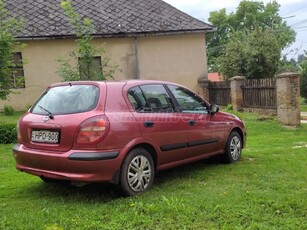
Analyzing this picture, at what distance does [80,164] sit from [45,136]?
2.29ft

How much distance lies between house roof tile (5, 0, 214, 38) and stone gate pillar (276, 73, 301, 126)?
756 cm

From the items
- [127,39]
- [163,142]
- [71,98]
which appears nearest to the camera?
[71,98]

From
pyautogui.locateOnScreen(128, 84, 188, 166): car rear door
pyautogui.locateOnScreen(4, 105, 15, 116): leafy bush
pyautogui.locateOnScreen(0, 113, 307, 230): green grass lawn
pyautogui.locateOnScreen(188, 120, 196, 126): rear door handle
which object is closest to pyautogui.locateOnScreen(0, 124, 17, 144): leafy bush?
pyautogui.locateOnScreen(0, 113, 307, 230): green grass lawn

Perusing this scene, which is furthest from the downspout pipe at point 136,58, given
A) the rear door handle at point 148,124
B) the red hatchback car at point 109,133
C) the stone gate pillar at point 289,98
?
the rear door handle at point 148,124

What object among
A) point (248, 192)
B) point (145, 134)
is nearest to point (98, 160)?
point (145, 134)

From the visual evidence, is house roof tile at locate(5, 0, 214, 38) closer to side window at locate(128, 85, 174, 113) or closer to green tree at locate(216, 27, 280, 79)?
green tree at locate(216, 27, 280, 79)

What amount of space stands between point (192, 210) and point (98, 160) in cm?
127

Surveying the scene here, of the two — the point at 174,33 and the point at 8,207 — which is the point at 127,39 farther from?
the point at 8,207

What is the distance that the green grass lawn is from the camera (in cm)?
410

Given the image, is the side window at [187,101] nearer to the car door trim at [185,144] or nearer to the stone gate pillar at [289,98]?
the car door trim at [185,144]

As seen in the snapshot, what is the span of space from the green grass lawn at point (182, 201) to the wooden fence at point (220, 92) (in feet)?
37.2

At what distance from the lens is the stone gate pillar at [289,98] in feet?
41.6

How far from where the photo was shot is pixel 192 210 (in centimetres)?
438

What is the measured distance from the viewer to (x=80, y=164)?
464cm
